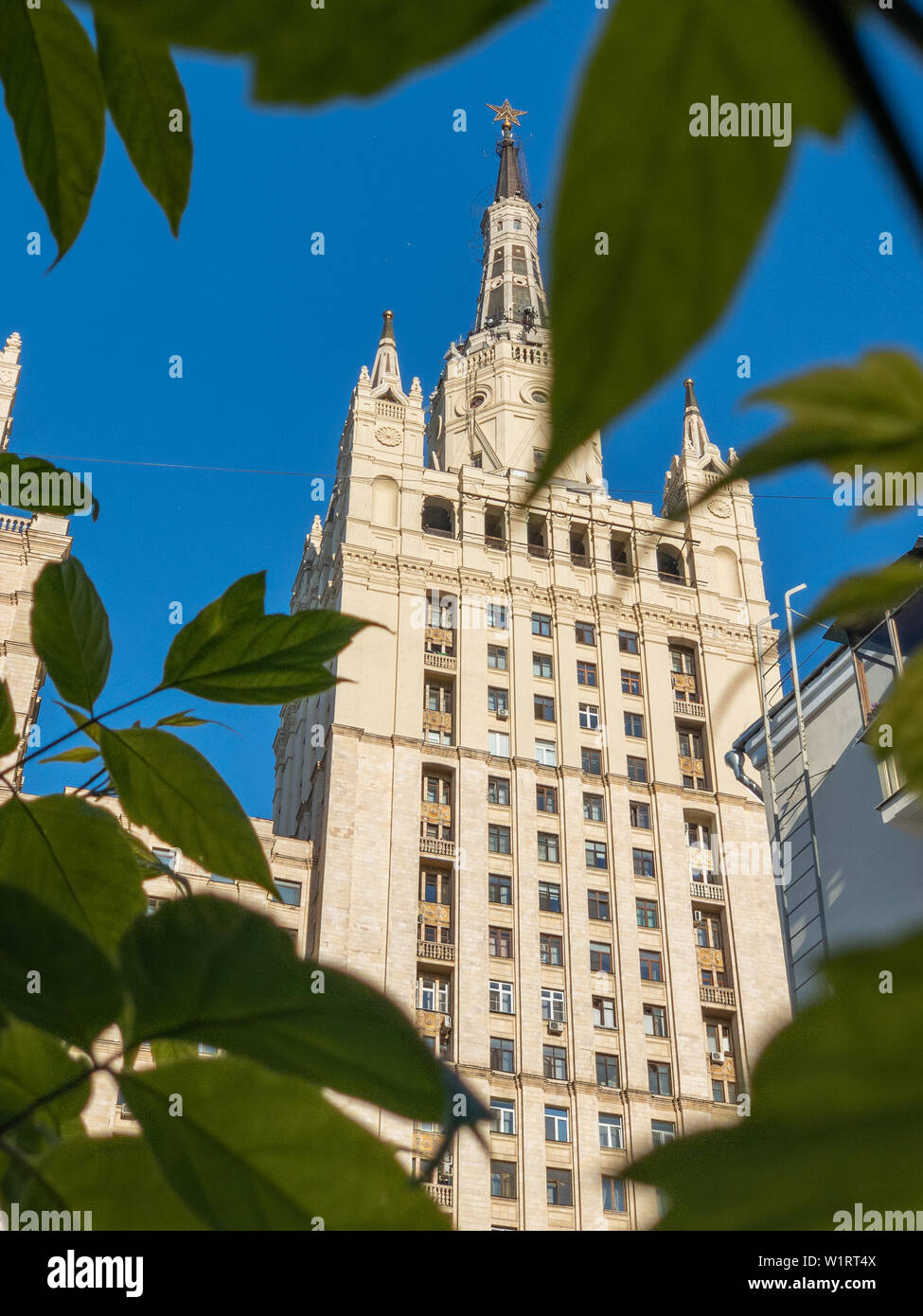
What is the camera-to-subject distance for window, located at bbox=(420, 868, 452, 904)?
839 inches

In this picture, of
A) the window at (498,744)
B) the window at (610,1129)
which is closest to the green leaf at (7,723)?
the window at (610,1129)

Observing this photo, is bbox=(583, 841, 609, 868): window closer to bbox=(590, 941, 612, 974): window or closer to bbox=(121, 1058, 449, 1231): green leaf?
bbox=(590, 941, 612, 974): window

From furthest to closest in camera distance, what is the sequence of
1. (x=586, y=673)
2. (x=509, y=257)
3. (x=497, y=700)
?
1. (x=509, y=257)
2. (x=586, y=673)
3. (x=497, y=700)

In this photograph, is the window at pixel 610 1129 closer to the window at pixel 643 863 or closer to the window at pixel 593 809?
the window at pixel 643 863

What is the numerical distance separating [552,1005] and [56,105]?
69.6 ft

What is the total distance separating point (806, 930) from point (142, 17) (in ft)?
32.5

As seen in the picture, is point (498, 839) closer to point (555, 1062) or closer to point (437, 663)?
point (437, 663)

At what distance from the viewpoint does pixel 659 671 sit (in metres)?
25.0

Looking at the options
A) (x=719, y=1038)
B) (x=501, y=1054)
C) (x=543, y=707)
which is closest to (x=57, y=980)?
(x=501, y=1054)

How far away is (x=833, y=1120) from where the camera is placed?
0.16 meters

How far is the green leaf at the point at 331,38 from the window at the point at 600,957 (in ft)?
71.3
